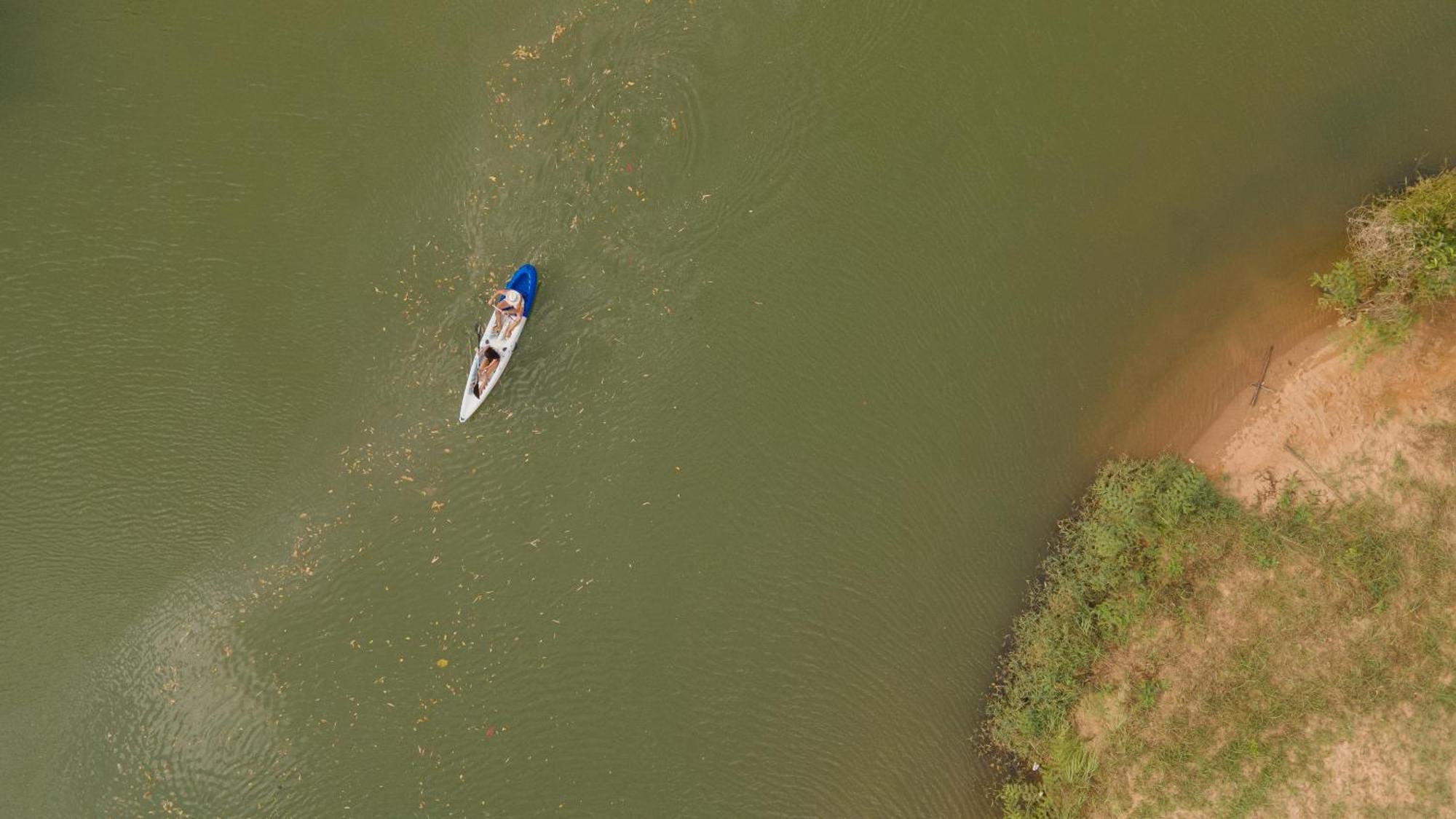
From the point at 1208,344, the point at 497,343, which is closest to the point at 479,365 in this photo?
the point at 497,343

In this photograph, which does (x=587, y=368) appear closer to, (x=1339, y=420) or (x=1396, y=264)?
(x=1339, y=420)

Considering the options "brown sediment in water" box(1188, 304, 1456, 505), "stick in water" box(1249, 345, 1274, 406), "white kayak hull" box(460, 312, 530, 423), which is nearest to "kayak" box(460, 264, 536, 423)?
"white kayak hull" box(460, 312, 530, 423)

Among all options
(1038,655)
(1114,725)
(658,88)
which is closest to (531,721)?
(1038,655)

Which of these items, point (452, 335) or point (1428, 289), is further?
point (452, 335)

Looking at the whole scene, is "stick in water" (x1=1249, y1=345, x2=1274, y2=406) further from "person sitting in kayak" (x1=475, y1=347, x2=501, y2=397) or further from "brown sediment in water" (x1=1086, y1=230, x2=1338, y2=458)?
"person sitting in kayak" (x1=475, y1=347, x2=501, y2=397)

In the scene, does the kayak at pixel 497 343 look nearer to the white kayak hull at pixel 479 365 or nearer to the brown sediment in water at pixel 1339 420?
the white kayak hull at pixel 479 365

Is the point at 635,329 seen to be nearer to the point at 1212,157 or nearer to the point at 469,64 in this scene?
the point at 469,64
